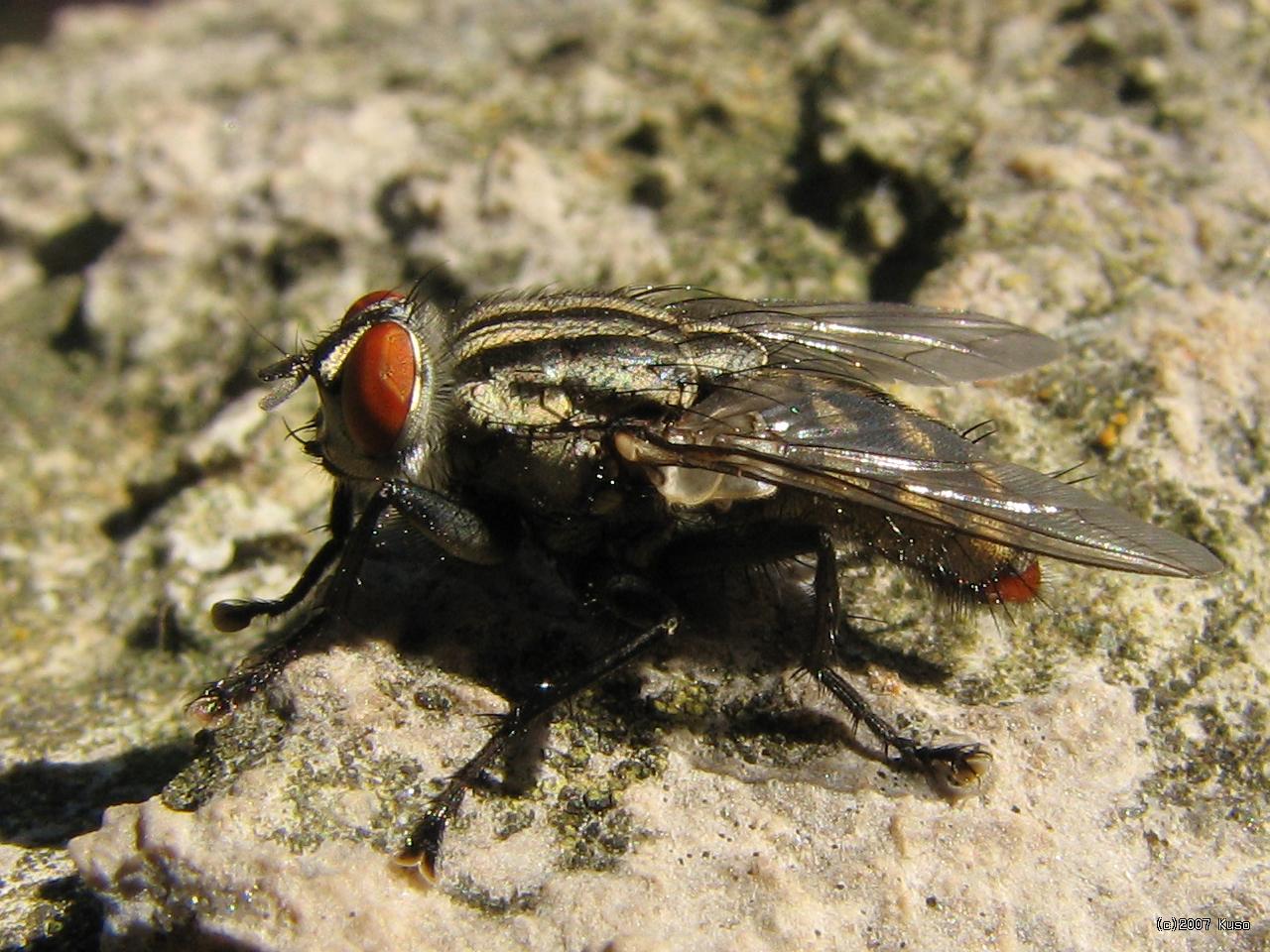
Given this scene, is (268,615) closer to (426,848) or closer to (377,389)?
(377,389)

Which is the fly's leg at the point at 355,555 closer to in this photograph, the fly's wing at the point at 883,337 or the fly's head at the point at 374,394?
the fly's head at the point at 374,394

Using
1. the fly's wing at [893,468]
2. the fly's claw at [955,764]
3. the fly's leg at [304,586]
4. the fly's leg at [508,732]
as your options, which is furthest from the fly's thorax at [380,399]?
the fly's claw at [955,764]

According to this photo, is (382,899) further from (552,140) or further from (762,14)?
(762,14)

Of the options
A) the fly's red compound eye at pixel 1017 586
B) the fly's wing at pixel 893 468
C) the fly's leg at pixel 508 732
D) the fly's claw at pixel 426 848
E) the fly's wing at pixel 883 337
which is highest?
the fly's wing at pixel 883 337

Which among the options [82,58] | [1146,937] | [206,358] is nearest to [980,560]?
[1146,937]

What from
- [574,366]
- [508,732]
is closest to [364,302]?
[574,366]

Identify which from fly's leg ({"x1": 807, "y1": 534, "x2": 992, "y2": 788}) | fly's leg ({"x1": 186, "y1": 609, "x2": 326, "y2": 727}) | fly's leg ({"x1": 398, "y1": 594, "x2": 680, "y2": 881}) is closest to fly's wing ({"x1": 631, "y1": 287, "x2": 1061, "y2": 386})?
fly's leg ({"x1": 807, "y1": 534, "x2": 992, "y2": 788})
